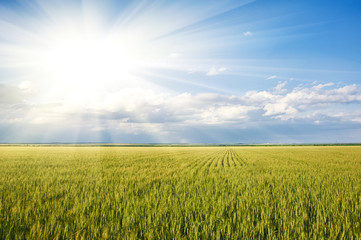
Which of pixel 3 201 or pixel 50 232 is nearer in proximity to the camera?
pixel 50 232

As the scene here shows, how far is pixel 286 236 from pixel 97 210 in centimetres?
356

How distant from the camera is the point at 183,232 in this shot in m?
3.50

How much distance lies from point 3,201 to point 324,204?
8067mm

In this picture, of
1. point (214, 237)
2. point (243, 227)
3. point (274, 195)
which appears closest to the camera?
point (214, 237)

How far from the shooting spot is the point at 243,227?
343 cm

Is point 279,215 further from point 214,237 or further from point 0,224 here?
point 0,224

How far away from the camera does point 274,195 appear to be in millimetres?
5949

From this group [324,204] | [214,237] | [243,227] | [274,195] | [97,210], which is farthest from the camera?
[274,195]

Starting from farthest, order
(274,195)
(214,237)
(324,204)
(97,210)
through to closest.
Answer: (274,195)
(324,204)
(97,210)
(214,237)

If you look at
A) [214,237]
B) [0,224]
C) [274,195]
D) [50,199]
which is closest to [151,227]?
[214,237]

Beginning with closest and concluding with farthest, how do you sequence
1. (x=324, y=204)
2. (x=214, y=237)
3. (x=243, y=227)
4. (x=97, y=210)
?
(x=214, y=237)
(x=243, y=227)
(x=97, y=210)
(x=324, y=204)

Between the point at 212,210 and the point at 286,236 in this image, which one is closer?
the point at 286,236

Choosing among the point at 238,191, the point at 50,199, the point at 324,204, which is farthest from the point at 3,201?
the point at 324,204

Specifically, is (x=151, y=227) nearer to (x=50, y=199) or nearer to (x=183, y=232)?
(x=183, y=232)
